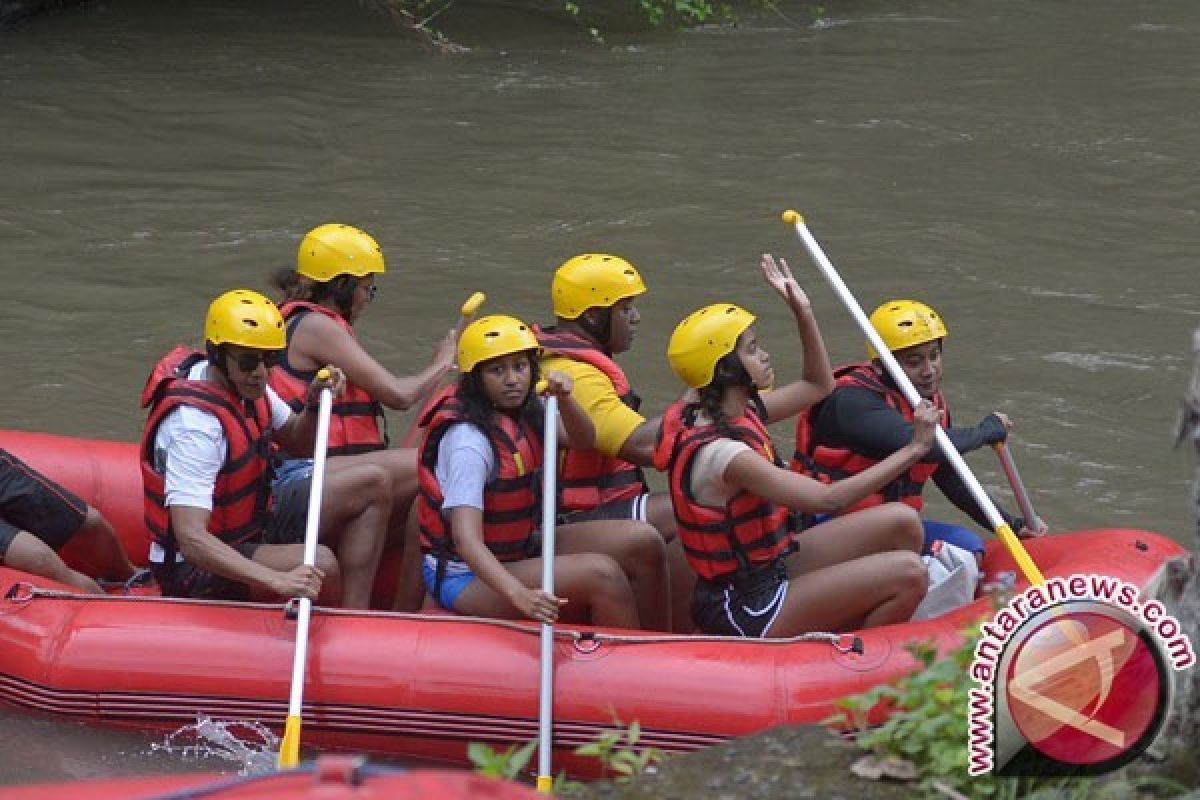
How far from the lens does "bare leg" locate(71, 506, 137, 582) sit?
6.26 m

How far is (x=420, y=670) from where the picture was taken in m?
5.57

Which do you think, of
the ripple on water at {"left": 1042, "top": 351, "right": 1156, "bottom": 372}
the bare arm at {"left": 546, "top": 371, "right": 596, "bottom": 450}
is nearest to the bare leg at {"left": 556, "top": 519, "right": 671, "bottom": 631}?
the bare arm at {"left": 546, "top": 371, "right": 596, "bottom": 450}

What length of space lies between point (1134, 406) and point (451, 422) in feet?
13.9

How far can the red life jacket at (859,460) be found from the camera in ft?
20.0

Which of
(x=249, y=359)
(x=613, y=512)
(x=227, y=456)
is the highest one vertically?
(x=249, y=359)

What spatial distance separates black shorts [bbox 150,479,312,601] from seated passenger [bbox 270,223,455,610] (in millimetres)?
110

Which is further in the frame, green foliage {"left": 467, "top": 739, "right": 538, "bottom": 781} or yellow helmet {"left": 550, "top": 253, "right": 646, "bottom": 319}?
yellow helmet {"left": 550, "top": 253, "right": 646, "bottom": 319}

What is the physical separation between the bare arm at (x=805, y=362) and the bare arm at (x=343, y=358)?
117cm

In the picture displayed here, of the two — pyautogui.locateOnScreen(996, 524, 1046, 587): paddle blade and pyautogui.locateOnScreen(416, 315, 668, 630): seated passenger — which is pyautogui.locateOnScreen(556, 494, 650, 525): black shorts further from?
pyautogui.locateOnScreen(996, 524, 1046, 587): paddle blade

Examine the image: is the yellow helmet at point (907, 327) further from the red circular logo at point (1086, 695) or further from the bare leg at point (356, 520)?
the red circular logo at point (1086, 695)

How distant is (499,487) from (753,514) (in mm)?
750

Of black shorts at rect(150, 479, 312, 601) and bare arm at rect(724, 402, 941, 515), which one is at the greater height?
bare arm at rect(724, 402, 941, 515)

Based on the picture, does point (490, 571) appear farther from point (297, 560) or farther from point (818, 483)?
point (818, 483)

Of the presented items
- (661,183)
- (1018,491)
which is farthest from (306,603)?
(661,183)
